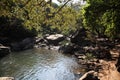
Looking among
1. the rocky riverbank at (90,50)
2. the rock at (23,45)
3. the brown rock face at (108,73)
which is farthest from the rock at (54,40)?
the brown rock face at (108,73)

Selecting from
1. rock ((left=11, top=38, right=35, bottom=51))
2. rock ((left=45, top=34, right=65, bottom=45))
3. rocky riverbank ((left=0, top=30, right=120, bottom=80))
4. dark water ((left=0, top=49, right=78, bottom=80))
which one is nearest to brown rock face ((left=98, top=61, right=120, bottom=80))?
rocky riverbank ((left=0, top=30, right=120, bottom=80))

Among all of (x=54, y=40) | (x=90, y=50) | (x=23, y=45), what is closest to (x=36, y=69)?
(x=90, y=50)

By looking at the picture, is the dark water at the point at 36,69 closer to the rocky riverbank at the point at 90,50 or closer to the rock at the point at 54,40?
the rocky riverbank at the point at 90,50

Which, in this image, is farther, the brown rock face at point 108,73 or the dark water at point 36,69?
the dark water at point 36,69

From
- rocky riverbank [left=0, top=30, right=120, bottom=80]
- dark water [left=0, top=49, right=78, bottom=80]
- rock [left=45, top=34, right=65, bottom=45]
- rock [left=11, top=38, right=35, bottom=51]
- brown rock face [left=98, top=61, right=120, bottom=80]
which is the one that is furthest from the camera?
rock [left=45, top=34, right=65, bottom=45]

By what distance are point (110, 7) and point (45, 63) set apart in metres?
30.8

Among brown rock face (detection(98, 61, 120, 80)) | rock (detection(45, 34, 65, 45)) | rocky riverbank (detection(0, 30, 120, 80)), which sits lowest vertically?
brown rock face (detection(98, 61, 120, 80))

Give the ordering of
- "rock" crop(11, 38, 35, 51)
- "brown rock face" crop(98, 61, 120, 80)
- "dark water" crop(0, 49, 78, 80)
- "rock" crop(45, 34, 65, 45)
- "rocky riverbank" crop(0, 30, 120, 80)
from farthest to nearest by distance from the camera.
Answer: "rock" crop(45, 34, 65, 45) → "rock" crop(11, 38, 35, 51) → "dark water" crop(0, 49, 78, 80) → "rocky riverbank" crop(0, 30, 120, 80) → "brown rock face" crop(98, 61, 120, 80)

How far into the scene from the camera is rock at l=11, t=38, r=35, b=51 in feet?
231

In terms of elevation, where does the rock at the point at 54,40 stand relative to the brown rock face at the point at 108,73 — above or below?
above

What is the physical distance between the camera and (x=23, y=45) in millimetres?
73062

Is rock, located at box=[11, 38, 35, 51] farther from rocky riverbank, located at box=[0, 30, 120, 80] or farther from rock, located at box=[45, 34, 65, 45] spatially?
rock, located at box=[45, 34, 65, 45]

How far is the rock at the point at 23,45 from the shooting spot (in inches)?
2771

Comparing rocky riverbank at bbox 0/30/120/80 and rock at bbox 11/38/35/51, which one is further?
rock at bbox 11/38/35/51
